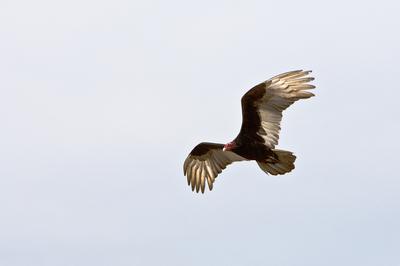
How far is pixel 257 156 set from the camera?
24.8 metres

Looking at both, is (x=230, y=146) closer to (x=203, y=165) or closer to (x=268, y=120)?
(x=268, y=120)

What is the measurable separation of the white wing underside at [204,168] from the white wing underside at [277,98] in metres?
2.50

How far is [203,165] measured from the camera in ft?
88.6

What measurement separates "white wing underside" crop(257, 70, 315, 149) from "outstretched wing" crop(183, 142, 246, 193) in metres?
2.42

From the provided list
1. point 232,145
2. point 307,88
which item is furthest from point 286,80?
point 232,145

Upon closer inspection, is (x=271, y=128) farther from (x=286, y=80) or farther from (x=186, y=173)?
(x=186, y=173)

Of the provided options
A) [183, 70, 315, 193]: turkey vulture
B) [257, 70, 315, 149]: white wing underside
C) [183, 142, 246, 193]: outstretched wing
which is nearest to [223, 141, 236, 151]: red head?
[183, 70, 315, 193]: turkey vulture

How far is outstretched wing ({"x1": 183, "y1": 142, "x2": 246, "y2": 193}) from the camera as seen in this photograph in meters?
26.9

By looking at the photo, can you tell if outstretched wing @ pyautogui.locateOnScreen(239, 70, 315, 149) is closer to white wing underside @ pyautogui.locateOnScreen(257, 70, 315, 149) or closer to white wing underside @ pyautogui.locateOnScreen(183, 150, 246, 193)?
white wing underside @ pyautogui.locateOnScreen(257, 70, 315, 149)

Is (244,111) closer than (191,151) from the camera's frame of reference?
Yes

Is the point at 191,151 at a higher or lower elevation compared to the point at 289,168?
higher

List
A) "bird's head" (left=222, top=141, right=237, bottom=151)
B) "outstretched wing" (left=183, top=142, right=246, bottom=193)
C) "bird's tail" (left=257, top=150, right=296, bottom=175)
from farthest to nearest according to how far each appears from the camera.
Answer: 1. "outstretched wing" (left=183, top=142, right=246, bottom=193)
2. "bird's head" (left=222, top=141, right=237, bottom=151)
3. "bird's tail" (left=257, top=150, right=296, bottom=175)

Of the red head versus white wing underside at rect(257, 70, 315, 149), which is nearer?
white wing underside at rect(257, 70, 315, 149)

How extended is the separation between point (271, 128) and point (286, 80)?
1.27 metres
